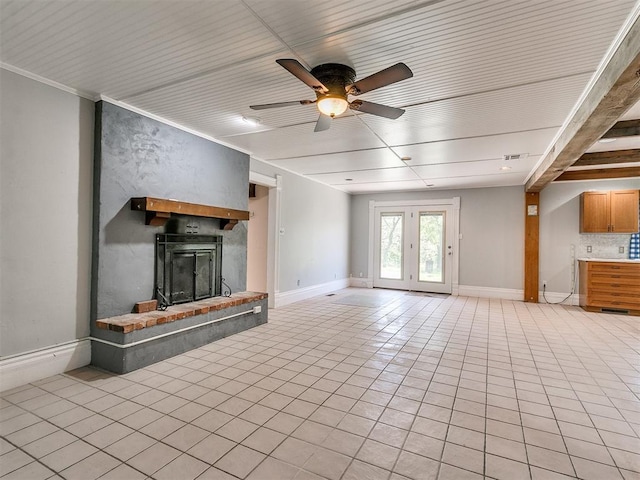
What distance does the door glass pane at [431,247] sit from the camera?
7980mm

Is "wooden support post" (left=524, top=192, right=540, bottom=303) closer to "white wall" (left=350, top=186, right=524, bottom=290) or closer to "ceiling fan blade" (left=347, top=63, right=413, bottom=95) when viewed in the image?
"white wall" (left=350, top=186, right=524, bottom=290)

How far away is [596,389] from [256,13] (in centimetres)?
386

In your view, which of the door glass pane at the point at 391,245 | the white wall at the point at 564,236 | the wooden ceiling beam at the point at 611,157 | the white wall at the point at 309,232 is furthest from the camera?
the door glass pane at the point at 391,245

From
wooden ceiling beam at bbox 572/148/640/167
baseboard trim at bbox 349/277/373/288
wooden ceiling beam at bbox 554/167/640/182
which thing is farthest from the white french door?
wooden ceiling beam at bbox 572/148/640/167

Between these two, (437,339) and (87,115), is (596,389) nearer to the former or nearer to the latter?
(437,339)

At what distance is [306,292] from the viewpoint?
22.2ft

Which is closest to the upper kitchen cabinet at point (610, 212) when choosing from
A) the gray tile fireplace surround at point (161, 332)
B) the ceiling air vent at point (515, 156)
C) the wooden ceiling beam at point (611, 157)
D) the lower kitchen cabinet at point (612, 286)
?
the lower kitchen cabinet at point (612, 286)

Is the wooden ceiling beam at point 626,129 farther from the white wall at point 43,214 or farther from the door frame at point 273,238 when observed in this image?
the white wall at point 43,214

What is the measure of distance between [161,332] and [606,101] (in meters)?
4.29

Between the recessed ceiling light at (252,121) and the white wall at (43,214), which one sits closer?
the white wall at (43,214)

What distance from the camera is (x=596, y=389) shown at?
278 centimetres

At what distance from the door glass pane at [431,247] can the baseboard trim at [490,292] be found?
1.84 ft

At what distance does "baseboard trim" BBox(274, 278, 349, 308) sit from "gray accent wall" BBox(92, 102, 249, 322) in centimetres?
214

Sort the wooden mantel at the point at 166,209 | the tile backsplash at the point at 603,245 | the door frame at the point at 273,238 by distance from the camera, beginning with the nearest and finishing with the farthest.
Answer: the wooden mantel at the point at 166,209
the door frame at the point at 273,238
the tile backsplash at the point at 603,245
